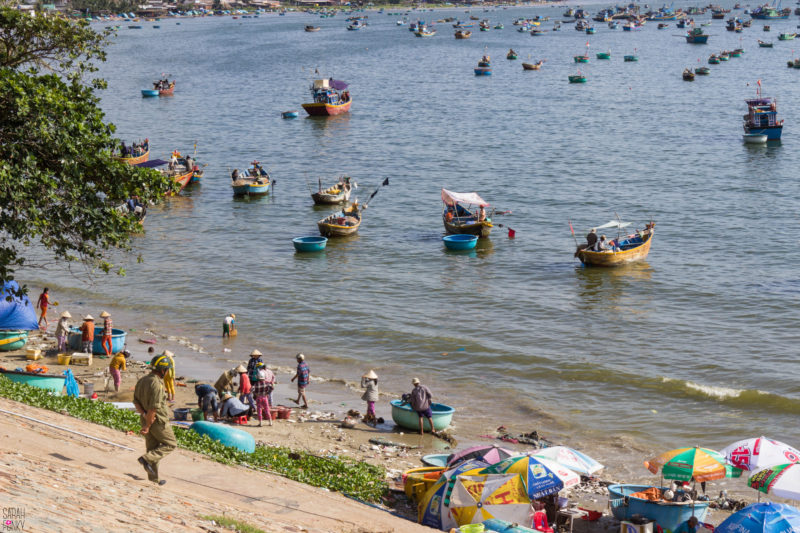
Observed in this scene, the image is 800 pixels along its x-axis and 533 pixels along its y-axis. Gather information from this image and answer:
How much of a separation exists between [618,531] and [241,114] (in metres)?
77.6

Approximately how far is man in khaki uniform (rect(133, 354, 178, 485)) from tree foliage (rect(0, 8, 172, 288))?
5.61m

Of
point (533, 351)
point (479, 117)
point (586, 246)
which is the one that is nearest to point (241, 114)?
point (479, 117)

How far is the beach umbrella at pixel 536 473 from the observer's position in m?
15.5

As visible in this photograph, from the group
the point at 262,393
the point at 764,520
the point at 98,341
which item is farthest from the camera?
the point at 98,341

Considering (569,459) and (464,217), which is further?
(464,217)

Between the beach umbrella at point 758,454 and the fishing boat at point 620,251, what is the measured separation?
65.9 feet

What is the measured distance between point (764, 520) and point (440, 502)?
5.24 m

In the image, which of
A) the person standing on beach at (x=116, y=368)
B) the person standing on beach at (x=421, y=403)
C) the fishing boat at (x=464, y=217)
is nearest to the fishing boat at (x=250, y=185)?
the fishing boat at (x=464, y=217)

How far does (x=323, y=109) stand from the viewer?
84375mm

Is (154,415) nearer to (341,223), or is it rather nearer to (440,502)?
(440,502)

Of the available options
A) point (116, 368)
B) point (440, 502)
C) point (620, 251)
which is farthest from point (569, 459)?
point (620, 251)

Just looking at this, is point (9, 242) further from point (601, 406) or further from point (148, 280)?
point (601, 406)

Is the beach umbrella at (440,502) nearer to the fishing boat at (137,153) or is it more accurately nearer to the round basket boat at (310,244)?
the round basket boat at (310,244)

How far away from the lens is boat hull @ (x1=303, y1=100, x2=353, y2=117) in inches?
3307
